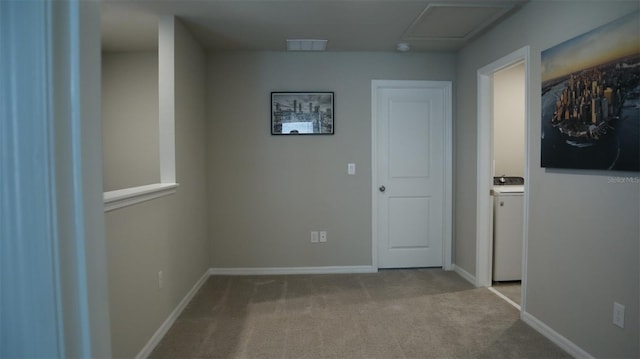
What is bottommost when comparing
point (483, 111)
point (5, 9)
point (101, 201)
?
point (101, 201)

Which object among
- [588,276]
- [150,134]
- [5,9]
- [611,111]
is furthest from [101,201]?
[150,134]

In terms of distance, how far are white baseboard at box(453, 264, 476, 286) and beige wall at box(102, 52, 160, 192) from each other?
136 inches

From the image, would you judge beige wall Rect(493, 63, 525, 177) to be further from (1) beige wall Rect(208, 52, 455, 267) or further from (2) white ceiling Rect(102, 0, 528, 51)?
(2) white ceiling Rect(102, 0, 528, 51)

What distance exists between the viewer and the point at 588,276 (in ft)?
6.57

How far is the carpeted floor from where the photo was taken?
2188 mm

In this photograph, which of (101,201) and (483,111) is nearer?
(101,201)

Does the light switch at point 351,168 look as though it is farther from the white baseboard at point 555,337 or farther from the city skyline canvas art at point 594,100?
the white baseboard at point 555,337

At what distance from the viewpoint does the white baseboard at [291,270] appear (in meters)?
3.69

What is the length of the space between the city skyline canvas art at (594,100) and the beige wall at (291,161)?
167 cm

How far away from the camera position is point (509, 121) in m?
3.79

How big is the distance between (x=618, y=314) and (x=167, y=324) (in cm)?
281

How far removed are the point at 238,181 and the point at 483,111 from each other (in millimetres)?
2573

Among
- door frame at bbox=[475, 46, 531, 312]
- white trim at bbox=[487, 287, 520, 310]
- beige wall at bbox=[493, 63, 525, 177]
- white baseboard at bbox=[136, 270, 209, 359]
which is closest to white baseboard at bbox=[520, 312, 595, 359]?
white trim at bbox=[487, 287, 520, 310]

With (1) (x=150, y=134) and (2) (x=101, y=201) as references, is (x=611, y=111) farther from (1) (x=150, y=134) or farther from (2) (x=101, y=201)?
(1) (x=150, y=134)
